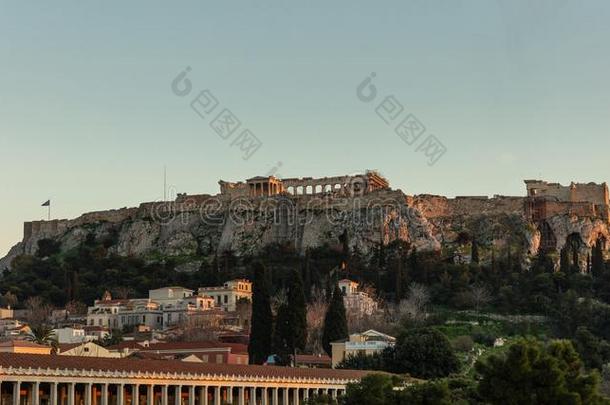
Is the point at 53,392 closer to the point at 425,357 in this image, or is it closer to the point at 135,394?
the point at 135,394

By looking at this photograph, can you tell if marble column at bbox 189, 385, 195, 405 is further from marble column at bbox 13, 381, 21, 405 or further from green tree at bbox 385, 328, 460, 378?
green tree at bbox 385, 328, 460, 378

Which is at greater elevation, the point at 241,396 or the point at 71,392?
the point at 71,392

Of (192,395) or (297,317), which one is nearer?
(192,395)

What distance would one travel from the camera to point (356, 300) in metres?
119

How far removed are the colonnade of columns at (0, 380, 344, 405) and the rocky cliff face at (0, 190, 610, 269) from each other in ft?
192

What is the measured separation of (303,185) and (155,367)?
9048 cm

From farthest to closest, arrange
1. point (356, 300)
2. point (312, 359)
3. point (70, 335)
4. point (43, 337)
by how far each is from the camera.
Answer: point (356, 300) → point (70, 335) → point (43, 337) → point (312, 359)

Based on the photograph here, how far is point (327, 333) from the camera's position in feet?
322

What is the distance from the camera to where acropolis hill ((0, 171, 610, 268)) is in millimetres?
138500

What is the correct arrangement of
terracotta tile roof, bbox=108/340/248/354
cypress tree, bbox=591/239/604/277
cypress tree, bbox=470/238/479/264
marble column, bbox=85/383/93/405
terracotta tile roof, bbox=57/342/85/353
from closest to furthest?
marble column, bbox=85/383/93/405
terracotta tile roof, bbox=57/342/85/353
terracotta tile roof, bbox=108/340/248/354
cypress tree, bbox=591/239/604/277
cypress tree, bbox=470/238/479/264

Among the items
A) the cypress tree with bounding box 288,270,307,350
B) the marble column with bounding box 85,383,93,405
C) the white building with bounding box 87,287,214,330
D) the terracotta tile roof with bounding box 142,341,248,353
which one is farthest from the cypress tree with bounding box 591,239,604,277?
the marble column with bounding box 85,383,93,405

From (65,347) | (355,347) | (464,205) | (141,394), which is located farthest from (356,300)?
(141,394)

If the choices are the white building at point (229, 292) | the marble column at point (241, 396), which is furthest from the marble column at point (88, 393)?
the white building at point (229, 292)

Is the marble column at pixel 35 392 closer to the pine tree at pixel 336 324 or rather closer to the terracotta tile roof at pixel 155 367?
the terracotta tile roof at pixel 155 367
